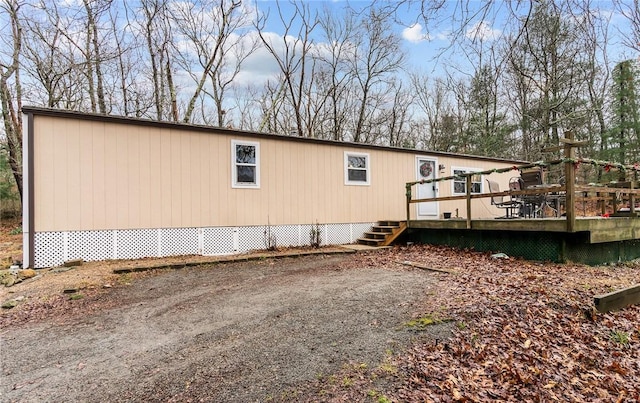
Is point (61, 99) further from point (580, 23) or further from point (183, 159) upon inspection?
point (580, 23)

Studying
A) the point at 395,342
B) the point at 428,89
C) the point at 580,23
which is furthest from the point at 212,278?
the point at 428,89

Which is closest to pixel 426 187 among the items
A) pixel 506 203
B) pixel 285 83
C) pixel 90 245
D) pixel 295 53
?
pixel 506 203

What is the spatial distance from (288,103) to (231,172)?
1249 centimetres

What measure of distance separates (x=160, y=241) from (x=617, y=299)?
24.0 feet

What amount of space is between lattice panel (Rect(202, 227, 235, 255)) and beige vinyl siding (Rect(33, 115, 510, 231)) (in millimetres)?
157

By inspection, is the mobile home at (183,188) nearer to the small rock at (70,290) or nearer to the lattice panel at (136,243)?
the lattice panel at (136,243)

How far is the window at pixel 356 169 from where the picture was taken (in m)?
9.40

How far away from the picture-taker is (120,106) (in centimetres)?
1538

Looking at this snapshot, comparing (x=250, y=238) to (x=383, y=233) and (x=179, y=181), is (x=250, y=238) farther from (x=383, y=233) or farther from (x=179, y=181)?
(x=383, y=233)

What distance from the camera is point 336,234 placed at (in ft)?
30.3

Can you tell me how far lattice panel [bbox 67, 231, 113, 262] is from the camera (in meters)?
6.43

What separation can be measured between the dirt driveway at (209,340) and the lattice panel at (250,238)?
9.78 feet

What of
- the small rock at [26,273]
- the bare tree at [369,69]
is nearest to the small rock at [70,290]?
the small rock at [26,273]

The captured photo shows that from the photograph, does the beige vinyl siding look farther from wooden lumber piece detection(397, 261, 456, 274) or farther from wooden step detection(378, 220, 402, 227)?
wooden lumber piece detection(397, 261, 456, 274)
